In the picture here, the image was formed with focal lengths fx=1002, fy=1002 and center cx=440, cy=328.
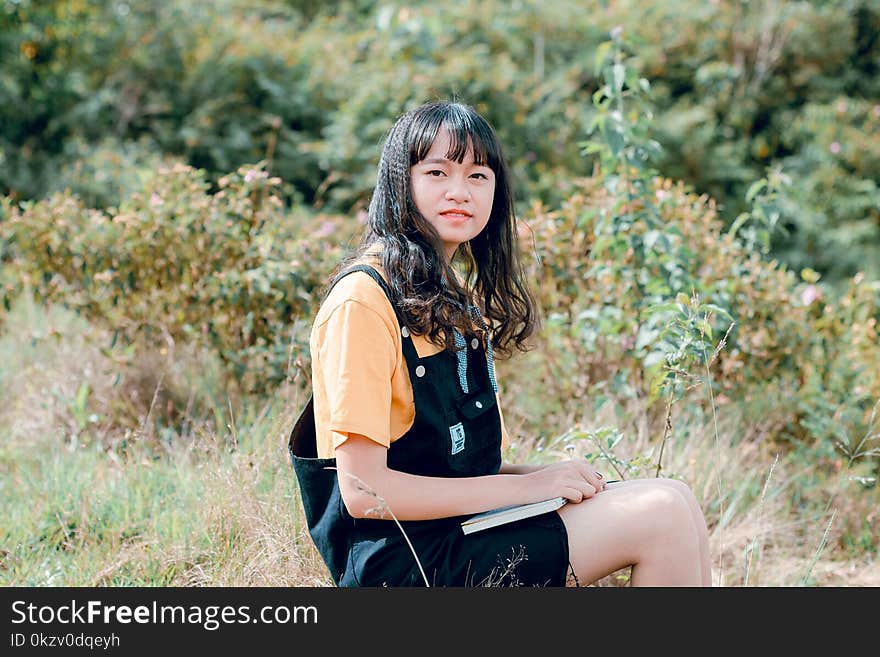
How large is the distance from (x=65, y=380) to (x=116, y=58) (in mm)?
4321

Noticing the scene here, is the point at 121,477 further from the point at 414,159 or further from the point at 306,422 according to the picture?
the point at 414,159

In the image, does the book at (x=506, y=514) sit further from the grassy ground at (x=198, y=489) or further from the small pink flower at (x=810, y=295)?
the small pink flower at (x=810, y=295)

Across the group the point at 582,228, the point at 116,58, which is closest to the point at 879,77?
the point at 582,228

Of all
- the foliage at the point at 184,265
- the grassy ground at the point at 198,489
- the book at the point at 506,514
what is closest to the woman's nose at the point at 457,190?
the book at the point at 506,514

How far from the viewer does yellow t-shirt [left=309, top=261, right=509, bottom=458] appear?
2.03 meters

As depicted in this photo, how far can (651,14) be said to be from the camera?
8.92 metres

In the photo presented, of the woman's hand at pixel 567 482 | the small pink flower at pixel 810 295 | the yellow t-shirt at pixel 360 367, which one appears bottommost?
the woman's hand at pixel 567 482

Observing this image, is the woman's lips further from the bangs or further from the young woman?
the bangs

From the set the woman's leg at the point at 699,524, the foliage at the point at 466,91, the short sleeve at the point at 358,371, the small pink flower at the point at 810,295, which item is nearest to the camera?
the short sleeve at the point at 358,371

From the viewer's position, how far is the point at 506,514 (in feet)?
7.06

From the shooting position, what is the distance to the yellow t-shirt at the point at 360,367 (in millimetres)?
2033

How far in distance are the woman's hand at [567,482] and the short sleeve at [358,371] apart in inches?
14.3

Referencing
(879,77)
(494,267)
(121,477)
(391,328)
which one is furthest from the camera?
(879,77)

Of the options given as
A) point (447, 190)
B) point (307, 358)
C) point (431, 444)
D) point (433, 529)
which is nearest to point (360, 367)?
point (431, 444)
